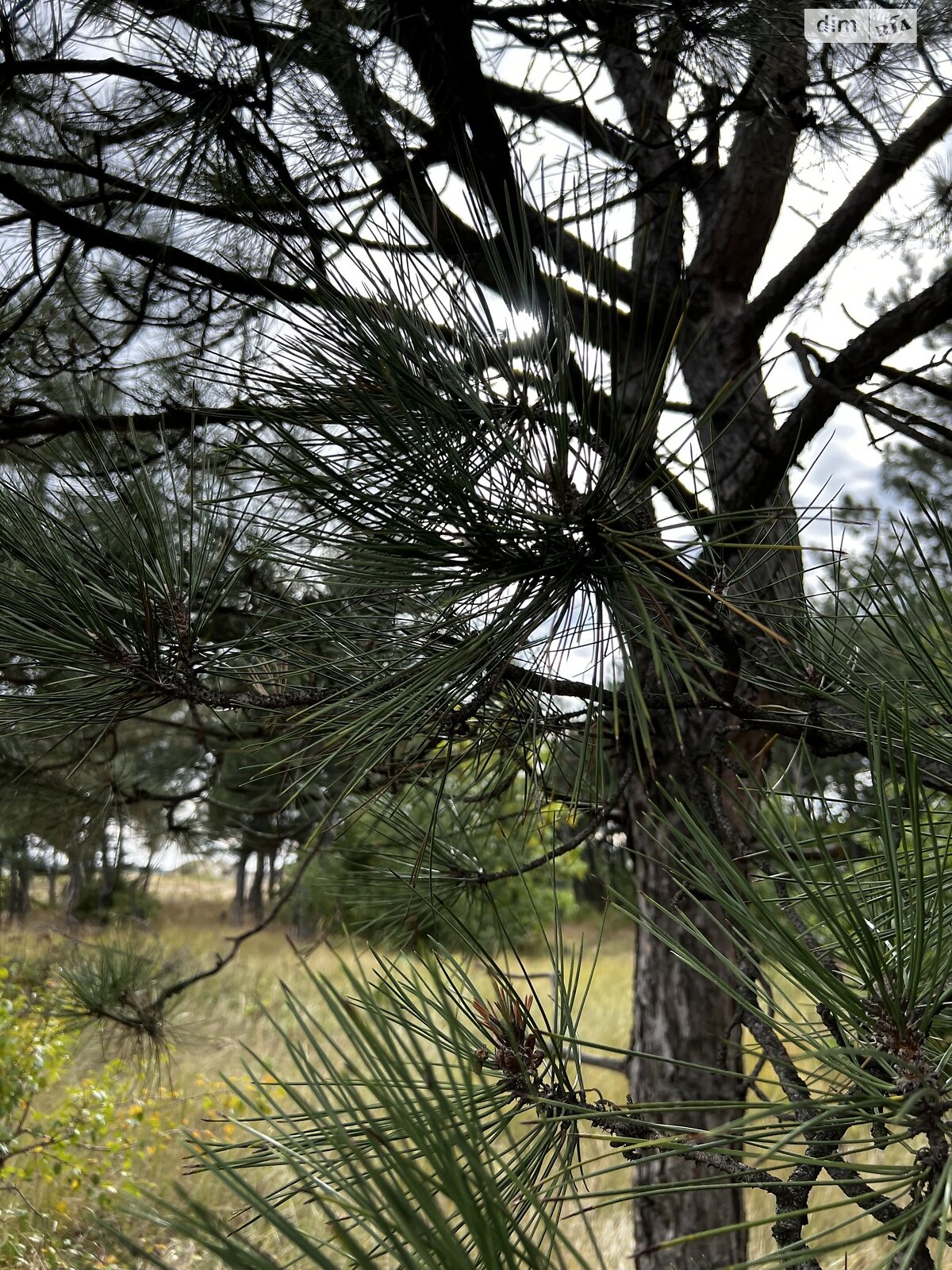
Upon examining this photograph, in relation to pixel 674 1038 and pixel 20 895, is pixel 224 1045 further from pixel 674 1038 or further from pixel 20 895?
pixel 20 895

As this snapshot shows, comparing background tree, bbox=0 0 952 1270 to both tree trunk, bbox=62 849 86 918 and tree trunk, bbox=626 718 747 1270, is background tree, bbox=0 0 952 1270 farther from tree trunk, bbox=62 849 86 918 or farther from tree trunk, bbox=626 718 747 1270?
tree trunk, bbox=62 849 86 918

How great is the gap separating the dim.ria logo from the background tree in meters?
0.04

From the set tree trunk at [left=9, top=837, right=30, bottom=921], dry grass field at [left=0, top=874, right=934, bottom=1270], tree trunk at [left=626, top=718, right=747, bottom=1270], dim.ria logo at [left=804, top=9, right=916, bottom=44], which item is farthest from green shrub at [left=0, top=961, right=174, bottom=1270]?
tree trunk at [left=9, top=837, right=30, bottom=921]

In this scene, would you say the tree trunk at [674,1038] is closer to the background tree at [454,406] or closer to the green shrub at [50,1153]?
the background tree at [454,406]

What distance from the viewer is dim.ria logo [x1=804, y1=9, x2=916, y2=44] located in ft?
3.66

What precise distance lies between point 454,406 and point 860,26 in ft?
3.81

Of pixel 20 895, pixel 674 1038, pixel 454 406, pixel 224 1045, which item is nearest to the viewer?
pixel 454 406

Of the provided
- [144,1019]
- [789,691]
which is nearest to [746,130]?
[789,691]

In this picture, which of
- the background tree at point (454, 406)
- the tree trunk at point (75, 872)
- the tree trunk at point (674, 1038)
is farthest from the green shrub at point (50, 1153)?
the background tree at point (454, 406)

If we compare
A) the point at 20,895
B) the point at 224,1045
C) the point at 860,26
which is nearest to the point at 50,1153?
the point at 224,1045

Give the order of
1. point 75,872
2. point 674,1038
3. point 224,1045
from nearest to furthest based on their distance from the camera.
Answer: point 674,1038 → point 224,1045 → point 75,872

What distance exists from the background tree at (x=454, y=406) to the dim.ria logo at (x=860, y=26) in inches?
1.6

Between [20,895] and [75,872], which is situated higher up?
[75,872]

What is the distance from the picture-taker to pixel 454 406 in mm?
473
